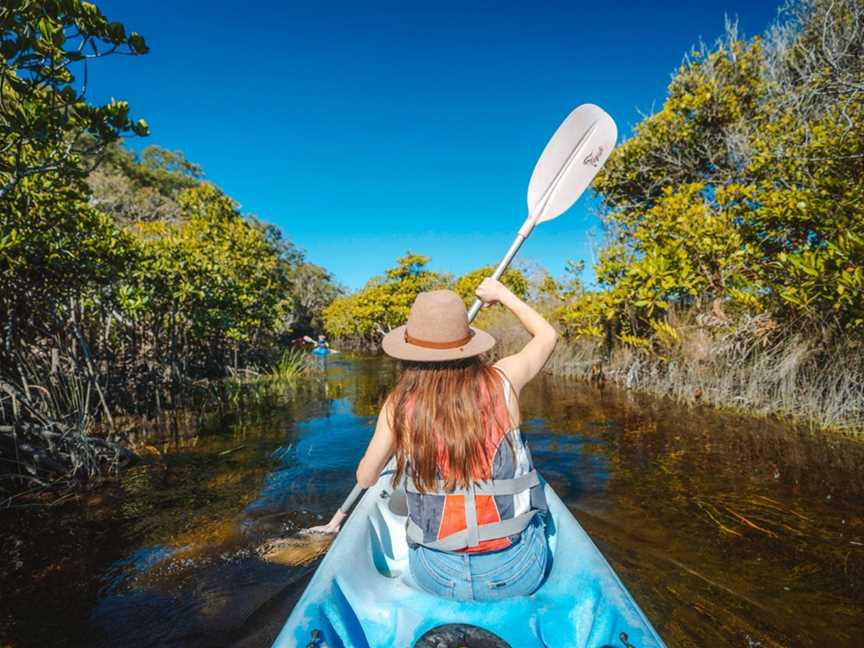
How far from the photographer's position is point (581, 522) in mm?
3586

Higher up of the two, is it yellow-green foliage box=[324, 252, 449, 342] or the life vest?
yellow-green foliage box=[324, 252, 449, 342]

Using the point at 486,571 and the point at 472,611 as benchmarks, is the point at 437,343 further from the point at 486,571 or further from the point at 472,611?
the point at 472,611

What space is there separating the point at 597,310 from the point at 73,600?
8.37m

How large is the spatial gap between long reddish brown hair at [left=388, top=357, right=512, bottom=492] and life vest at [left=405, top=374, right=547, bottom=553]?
0.03m

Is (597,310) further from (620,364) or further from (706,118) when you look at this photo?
(706,118)

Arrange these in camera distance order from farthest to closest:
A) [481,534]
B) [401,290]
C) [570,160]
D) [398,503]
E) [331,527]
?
Result: [401,290] → [570,160] → [331,527] → [398,503] → [481,534]

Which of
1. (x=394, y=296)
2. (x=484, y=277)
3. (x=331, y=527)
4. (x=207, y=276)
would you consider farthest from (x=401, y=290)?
(x=331, y=527)

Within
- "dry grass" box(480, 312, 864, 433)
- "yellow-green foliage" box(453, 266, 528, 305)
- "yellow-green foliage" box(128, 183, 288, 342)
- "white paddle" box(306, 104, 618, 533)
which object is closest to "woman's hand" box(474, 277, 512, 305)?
"white paddle" box(306, 104, 618, 533)

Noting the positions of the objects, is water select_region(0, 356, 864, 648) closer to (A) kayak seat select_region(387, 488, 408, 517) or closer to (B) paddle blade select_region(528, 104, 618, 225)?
(A) kayak seat select_region(387, 488, 408, 517)

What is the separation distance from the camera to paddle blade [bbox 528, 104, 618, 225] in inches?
144

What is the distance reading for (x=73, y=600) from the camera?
267 cm

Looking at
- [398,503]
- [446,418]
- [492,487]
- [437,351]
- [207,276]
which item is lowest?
[398,503]

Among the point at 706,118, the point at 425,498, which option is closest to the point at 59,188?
the point at 425,498

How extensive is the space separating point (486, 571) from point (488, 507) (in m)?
0.26
